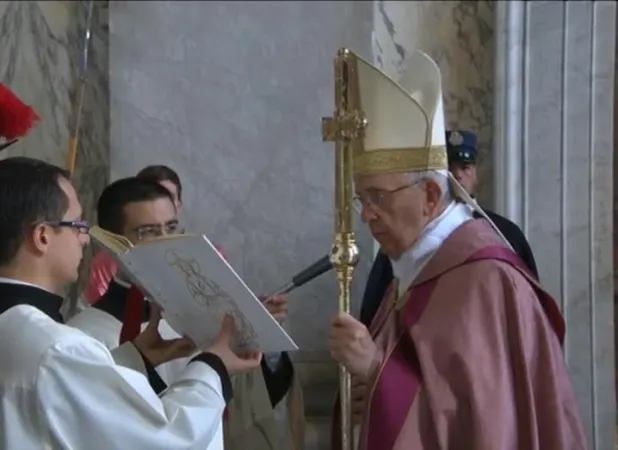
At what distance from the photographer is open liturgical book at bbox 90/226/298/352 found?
2.03 metres

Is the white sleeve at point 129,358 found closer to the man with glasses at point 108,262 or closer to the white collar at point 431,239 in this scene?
the man with glasses at point 108,262

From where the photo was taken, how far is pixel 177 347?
242 centimetres

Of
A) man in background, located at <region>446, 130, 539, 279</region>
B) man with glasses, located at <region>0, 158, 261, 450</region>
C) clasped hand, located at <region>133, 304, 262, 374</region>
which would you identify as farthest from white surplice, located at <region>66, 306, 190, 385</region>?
man in background, located at <region>446, 130, 539, 279</region>

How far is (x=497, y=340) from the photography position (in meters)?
2.31

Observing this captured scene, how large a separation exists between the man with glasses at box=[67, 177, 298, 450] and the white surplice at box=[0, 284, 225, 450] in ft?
2.52

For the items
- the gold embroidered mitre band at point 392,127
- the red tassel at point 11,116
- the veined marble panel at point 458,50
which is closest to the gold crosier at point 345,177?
the gold embroidered mitre band at point 392,127

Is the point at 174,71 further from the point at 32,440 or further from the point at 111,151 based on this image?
the point at 32,440

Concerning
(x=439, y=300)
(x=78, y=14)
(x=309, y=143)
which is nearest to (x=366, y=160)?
(x=439, y=300)

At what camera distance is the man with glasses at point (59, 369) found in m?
1.85

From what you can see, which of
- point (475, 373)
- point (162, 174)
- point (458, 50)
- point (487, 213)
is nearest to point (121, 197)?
point (162, 174)

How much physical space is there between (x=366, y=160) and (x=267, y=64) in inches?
55.5

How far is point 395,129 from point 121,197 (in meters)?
0.86

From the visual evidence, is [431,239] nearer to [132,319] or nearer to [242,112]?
[132,319]

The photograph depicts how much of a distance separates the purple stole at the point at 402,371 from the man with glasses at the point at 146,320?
2.06ft
